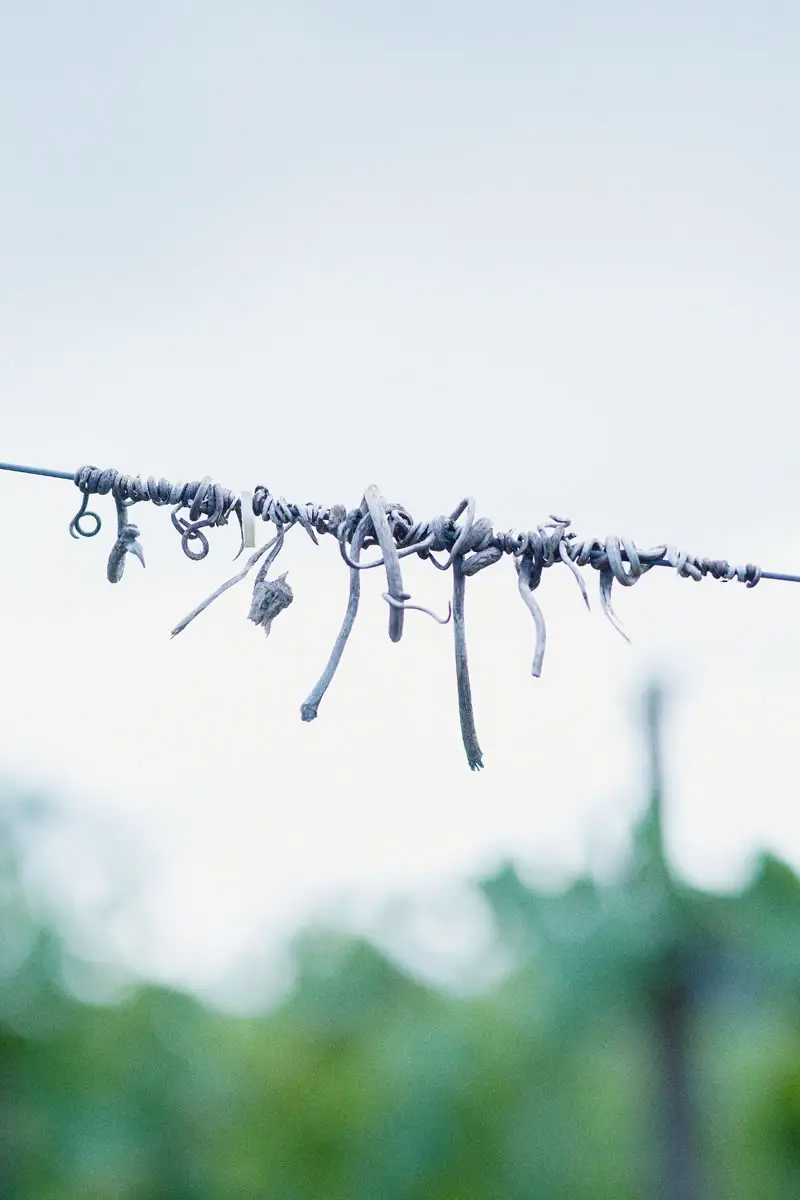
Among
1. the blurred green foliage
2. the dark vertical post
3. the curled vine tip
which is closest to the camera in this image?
the curled vine tip

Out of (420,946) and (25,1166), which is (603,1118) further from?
(25,1166)

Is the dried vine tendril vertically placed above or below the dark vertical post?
above

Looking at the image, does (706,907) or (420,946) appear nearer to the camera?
(706,907)

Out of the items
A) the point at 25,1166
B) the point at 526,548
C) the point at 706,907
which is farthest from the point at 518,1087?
the point at 526,548

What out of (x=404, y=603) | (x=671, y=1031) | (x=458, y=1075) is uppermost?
(x=404, y=603)

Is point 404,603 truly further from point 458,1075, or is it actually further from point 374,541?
point 458,1075

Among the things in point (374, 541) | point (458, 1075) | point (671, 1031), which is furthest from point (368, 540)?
point (458, 1075)

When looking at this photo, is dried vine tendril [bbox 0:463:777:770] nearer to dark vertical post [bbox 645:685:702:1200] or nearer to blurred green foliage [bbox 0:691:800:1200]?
dark vertical post [bbox 645:685:702:1200]

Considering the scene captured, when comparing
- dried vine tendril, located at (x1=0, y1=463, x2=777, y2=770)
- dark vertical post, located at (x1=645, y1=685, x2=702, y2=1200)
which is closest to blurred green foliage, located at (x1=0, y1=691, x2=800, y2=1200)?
dark vertical post, located at (x1=645, y1=685, x2=702, y2=1200)
